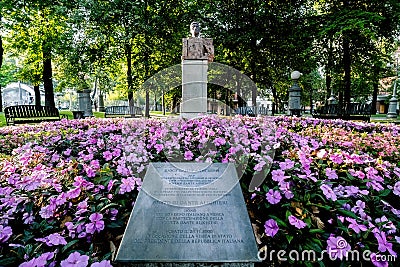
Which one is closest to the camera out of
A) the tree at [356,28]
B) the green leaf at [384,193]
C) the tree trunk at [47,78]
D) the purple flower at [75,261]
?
the purple flower at [75,261]

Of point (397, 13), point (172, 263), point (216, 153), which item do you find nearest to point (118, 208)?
point (172, 263)

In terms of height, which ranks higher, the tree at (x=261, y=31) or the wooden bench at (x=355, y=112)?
the tree at (x=261, y=31)

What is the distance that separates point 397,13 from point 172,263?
13985 millimetres

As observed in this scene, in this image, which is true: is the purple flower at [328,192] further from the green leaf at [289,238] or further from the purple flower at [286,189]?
the green leaf at [289,238]

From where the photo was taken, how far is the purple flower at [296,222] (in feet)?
5.34

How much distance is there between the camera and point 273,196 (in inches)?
75.9

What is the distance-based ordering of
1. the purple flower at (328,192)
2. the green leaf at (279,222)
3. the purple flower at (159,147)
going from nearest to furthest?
the green leaf at (279,222) < the purple flower at (328,192) < the purple flower at (159,147)

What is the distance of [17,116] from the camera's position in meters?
9.06

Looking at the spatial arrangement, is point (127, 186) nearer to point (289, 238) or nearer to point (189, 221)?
point (189, 221)

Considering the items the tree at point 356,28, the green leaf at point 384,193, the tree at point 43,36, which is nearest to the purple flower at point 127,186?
the green leaf at point 384,193

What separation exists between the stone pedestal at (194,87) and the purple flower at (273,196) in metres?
5.43

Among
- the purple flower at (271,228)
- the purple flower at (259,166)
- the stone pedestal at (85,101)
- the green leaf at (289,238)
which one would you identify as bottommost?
the green leaf at (289,238)

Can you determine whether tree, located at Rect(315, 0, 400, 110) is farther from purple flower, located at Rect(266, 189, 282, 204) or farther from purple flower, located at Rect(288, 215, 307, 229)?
purple flower, located at Rect(288, 215, 307, 229)

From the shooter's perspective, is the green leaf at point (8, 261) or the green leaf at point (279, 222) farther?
the green leaf at point (279, 222)
